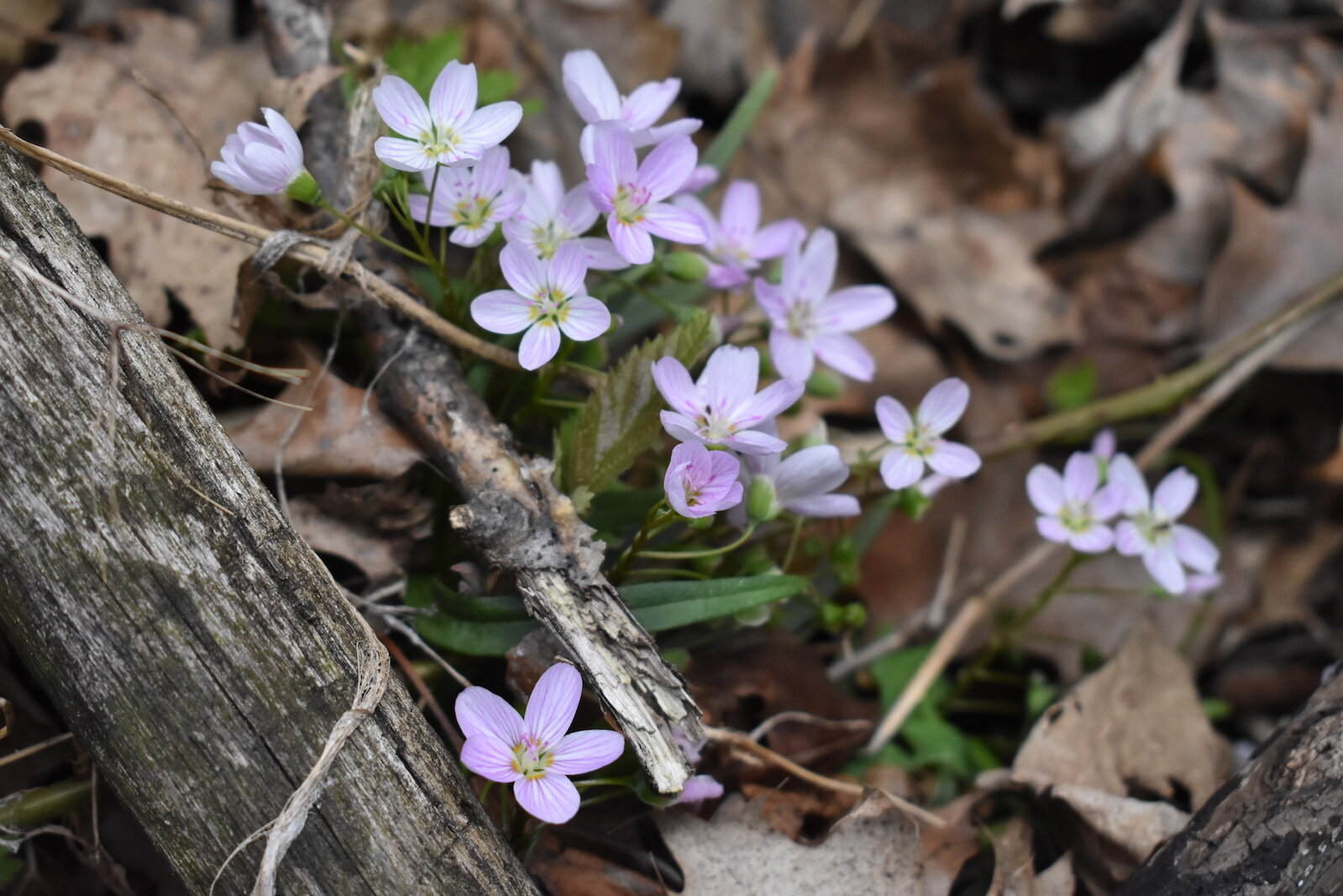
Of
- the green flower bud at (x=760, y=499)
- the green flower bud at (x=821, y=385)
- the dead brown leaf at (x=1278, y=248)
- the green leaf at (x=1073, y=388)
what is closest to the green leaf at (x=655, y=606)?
the green flower bud at (x=760, y=499)

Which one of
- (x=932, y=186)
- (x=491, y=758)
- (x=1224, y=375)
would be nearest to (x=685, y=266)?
(x=491, y=758)

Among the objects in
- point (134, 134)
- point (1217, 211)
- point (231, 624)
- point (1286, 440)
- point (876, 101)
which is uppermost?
point (134, 134)

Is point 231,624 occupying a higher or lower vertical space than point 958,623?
higher

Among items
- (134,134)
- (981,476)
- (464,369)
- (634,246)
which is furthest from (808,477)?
(134,134)

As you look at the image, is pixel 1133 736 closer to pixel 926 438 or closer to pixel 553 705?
pixel 926 438

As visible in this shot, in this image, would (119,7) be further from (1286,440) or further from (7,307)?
(1286,440)

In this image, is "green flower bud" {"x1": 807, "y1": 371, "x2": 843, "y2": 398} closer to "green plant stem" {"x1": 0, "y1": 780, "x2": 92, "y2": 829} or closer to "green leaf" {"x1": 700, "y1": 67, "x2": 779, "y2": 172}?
"green leaf" {"x1": 700, "y1": 67, "x2": 779, "y2": 172}

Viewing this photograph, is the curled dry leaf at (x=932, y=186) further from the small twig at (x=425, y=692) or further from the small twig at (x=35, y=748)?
the small twig at (x=35, y=748)

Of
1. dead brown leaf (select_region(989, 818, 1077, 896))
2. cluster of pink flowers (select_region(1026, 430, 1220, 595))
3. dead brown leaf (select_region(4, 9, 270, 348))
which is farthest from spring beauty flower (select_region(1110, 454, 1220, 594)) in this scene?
Result: dead brown leaf (select_region(4, 9, 270, 348))
